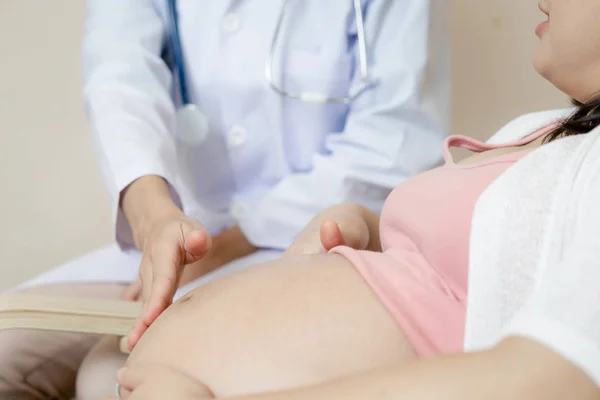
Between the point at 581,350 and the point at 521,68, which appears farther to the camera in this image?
the point at 521,68

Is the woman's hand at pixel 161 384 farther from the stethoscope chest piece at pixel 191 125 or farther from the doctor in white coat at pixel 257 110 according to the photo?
the stethoscope chest piece at pixel 191 125

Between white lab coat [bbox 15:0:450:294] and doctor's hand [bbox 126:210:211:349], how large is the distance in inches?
7.3

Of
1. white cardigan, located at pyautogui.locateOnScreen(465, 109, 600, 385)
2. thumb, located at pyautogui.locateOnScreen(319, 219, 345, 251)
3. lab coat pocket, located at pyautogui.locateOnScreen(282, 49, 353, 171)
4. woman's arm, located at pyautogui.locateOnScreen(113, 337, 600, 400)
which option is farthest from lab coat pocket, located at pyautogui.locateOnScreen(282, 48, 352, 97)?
woman's arm, located at pyautogui.locateOnScreen(113, 337, 600, 400)

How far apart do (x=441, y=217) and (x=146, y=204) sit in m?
0.38

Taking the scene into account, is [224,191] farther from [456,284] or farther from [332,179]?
[456,284]

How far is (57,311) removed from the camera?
63 cm

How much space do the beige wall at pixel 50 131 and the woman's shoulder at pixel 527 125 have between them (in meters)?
0.58

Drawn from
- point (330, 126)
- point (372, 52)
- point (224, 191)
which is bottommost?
point (224, 191)

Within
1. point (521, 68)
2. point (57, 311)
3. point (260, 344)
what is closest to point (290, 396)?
point (260, 344)

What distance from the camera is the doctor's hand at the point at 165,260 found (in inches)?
21.3

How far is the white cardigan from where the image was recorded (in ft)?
1.03

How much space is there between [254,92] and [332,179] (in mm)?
165

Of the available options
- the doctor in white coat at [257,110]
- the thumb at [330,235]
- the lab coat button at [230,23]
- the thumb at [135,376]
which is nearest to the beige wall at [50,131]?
the doctor in white coat at [257,110]

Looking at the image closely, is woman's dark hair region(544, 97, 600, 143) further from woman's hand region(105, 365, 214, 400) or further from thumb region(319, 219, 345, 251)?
woman's hand region(105, 365, 214, 400)
